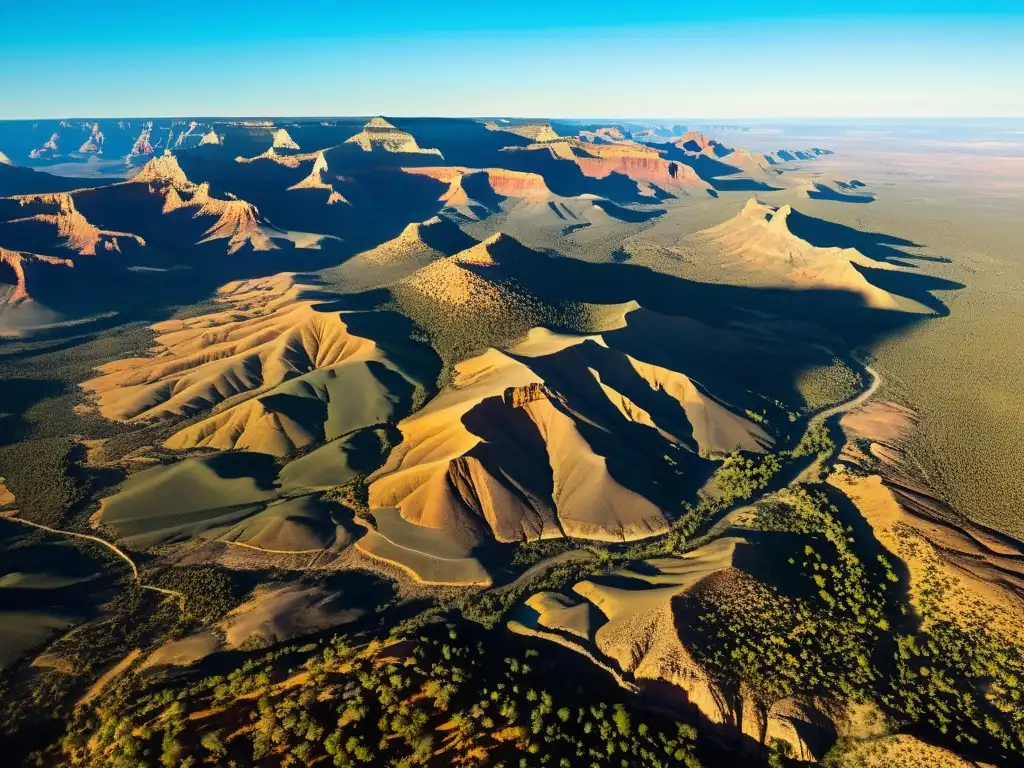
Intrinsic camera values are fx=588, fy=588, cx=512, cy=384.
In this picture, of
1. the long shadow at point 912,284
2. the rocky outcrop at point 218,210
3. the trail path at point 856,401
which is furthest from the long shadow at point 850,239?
the rocky outcrop at point 218,210

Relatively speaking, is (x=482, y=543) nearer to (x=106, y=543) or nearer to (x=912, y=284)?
(x=106, y=543)

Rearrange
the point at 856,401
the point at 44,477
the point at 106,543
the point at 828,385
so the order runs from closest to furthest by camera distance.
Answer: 1. the point at 106,543
2. the point at 44,477
3. the point at 856,401
4. the point at 828,385

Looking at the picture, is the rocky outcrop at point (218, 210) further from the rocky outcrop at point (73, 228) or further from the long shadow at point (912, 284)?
the long shadow at point (912, 284)

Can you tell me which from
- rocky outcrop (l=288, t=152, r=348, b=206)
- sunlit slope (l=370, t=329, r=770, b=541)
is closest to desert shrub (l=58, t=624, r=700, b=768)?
sunlit slope (l=370, t=329, r=770, b=541)

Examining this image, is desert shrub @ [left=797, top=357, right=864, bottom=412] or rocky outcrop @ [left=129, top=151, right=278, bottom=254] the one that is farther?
rocky outcrop @ [left=129, top=151, right=278, bottom=254]

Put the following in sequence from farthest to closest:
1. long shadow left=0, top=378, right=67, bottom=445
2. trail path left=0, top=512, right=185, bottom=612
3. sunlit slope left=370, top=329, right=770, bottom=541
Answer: long shadow left=0, top=378, right=67, bottom=445, sunlit slope left=370, top=329, right=770, bottom=541, trail path left=0, top=512, right=185, bottom=612

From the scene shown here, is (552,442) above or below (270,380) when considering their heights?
above

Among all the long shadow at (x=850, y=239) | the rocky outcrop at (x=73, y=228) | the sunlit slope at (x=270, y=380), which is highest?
the rocky outcrop at (x=73, y=228)

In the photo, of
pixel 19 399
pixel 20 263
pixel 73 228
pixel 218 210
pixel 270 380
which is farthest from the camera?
pixel 218 210

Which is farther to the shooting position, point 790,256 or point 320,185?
point 320,185

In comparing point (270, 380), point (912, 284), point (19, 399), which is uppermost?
point (912, 284)

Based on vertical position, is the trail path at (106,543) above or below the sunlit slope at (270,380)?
below

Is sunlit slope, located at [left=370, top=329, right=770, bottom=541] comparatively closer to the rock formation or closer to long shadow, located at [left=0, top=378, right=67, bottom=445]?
long shadow, located at [left=0, top=378, right=67, bottom=445]

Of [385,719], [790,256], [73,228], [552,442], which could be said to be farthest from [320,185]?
[385,719]
